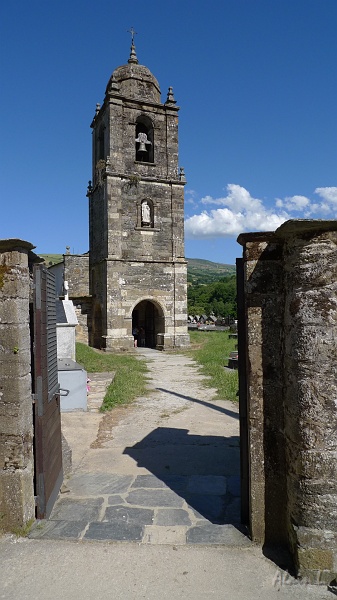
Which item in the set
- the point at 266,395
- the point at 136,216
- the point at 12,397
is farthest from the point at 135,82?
the point at 266,395

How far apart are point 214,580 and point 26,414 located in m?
2.02

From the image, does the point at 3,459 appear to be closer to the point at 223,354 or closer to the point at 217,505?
the point at 217,505

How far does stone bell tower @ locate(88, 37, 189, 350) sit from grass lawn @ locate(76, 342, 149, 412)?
266 cm

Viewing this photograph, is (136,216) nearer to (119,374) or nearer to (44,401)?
(119,374)

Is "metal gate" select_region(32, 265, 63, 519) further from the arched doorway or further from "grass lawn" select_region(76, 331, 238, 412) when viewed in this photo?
the arched doorway

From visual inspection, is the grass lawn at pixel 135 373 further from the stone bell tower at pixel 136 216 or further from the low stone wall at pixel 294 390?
the low stone wall at pixel 294 390

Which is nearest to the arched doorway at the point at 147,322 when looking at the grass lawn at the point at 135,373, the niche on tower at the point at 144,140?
the grass lawn at the point at 135,373

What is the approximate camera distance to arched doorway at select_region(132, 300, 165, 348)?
22.0 m

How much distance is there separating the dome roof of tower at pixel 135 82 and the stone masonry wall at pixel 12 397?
64.0ft

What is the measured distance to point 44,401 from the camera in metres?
3.99

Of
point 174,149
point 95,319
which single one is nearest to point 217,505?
point 95,319

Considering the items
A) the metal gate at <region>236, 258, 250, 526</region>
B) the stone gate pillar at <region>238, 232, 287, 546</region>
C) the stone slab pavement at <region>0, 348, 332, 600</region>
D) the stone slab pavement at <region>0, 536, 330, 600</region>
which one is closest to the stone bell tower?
the stone slab pavement at <region>0, 348, 332, 600</region>

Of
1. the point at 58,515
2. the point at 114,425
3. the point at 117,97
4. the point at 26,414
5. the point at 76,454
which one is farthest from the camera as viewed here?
the point at 117,97

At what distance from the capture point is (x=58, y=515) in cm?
401
